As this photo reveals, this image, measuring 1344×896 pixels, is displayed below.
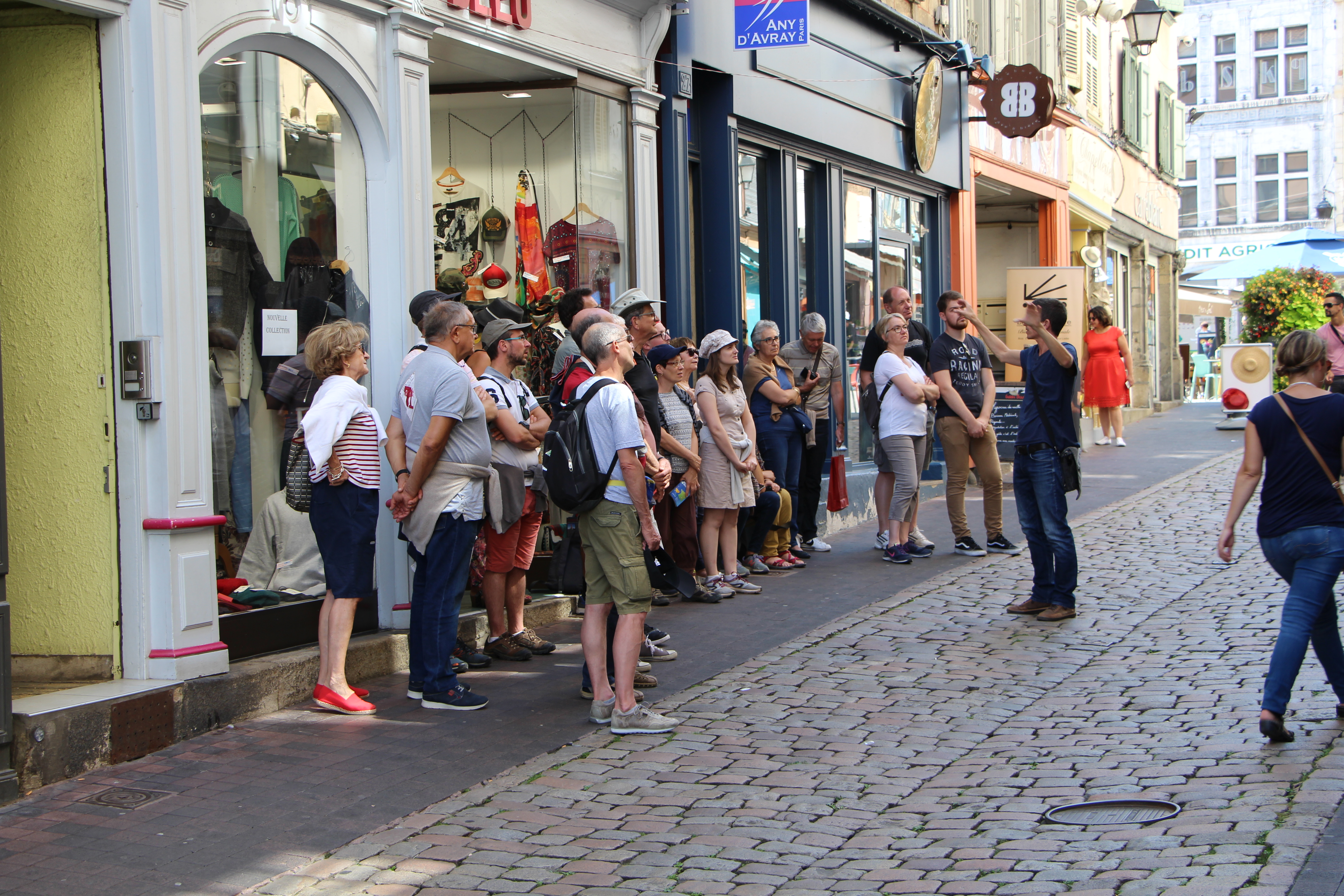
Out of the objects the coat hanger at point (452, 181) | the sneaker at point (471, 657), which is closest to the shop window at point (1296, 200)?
the coat hanger at point (452, 181)

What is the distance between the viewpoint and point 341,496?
6027 millimetres

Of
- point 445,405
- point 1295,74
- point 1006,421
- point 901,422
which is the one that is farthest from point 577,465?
point 1295,74

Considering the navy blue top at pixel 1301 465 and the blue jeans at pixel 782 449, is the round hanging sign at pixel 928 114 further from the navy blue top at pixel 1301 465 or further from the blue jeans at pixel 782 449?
the navy blue top at pixel 1301 465

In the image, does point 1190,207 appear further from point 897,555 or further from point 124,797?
point 124,797

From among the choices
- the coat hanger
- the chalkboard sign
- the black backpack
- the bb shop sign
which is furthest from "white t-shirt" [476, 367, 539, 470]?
the chalkboard sign

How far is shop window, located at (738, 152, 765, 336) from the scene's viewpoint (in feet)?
38.3

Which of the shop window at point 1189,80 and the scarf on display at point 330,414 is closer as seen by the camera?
the scarf on display at point 330,414

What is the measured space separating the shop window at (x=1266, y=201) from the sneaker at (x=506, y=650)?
1624 inches

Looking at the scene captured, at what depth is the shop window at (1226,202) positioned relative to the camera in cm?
4350

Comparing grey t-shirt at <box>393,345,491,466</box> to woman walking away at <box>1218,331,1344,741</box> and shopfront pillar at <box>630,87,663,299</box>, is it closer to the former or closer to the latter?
woman walking away at <box>1218,331,1344,741</box>

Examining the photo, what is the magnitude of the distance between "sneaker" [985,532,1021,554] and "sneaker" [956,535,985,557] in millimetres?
86

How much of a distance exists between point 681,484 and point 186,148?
3522 millimetres

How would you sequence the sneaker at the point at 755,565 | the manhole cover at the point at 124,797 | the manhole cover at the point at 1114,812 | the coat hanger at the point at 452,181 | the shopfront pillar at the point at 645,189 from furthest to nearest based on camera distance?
the shopfront pillar at the point at 645,189 → the sneaker at the point at 755,565 → the coat hanger at the point at 452,181 → the manhole cover at the point at 124,797 → the manhole cover at the point at 1114,812

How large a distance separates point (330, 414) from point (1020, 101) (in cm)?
1208
